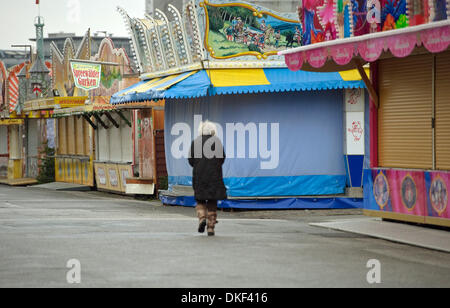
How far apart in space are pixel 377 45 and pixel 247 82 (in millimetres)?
6771

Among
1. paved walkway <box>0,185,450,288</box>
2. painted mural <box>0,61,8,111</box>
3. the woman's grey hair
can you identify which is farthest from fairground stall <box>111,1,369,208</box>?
painted mural <box>0,61,8,111</box>

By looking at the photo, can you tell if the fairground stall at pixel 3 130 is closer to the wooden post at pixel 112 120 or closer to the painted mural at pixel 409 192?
the wooden post at pixel 112 120

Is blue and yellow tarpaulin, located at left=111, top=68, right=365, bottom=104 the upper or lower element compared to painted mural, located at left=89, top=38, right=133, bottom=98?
lower

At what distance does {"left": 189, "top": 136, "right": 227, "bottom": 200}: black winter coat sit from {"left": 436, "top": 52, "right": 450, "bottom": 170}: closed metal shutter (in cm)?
384

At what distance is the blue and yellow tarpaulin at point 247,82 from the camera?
19.6m

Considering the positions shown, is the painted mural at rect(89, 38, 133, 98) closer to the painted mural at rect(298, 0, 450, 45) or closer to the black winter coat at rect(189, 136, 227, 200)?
the painted mural at rect(298, 0, 450, 45)

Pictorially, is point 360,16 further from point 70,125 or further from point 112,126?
point 70,125

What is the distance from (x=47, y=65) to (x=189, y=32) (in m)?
20.6

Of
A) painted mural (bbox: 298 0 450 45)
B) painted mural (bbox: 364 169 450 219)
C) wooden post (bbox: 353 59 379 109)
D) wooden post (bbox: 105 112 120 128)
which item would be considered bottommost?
painted mural (bbox: 364 169 450 219)

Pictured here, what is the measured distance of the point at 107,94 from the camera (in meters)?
30.1

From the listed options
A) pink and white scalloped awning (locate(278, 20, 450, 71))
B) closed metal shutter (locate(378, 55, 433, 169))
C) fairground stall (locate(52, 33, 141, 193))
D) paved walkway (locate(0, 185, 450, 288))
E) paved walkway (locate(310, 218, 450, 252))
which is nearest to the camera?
paved walkway (locate(0, 185, 450, 288))

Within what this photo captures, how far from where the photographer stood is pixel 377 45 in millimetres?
13398

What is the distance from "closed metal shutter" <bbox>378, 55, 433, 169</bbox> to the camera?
1501 cm
